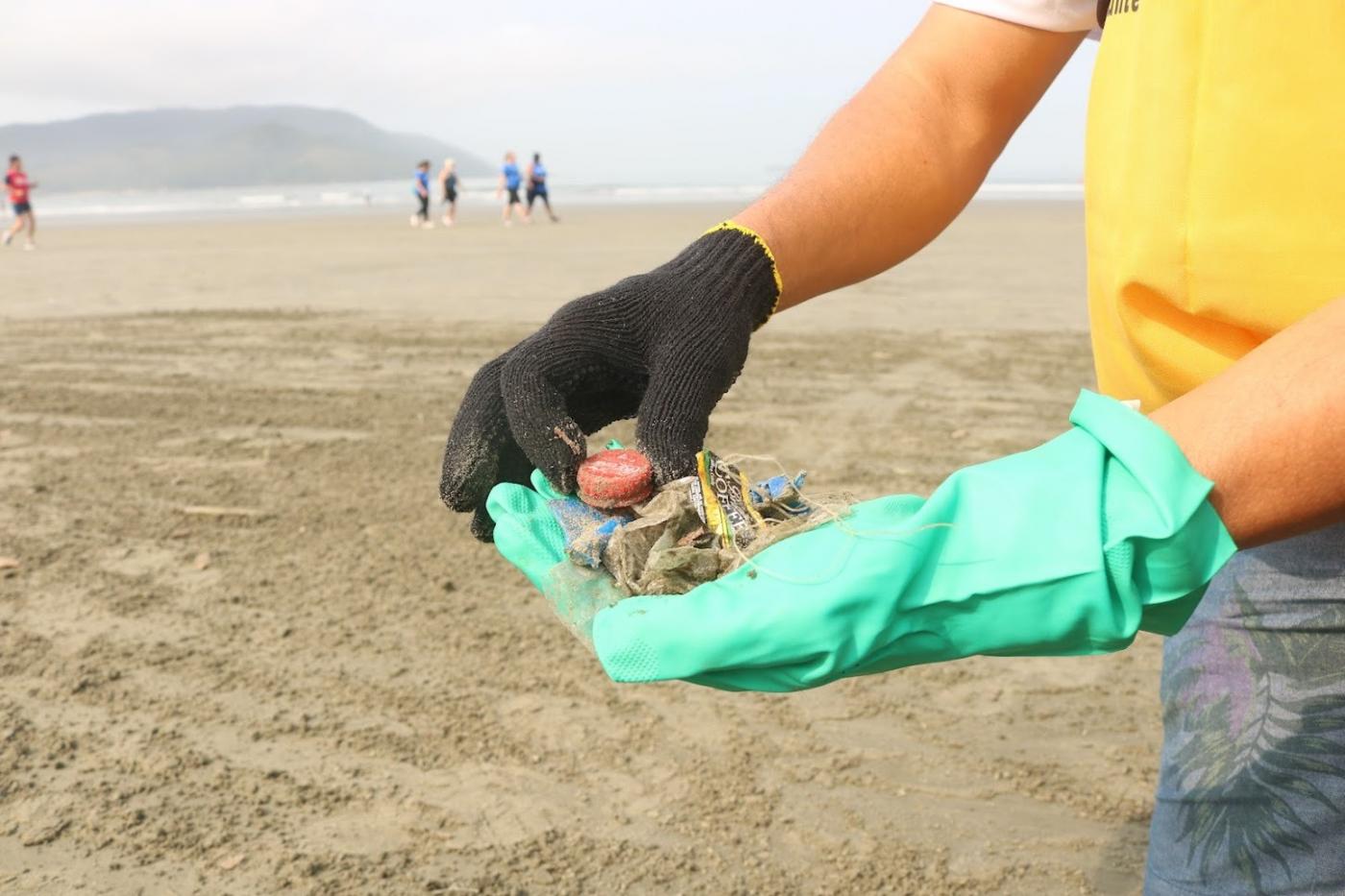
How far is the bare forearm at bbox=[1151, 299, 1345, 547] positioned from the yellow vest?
230mm

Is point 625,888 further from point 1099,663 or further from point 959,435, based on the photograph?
point 959,435

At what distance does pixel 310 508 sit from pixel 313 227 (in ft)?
64.6

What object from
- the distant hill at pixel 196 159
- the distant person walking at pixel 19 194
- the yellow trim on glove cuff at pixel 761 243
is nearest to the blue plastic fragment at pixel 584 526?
the yellow trim on glove cuff at pixel 761 243

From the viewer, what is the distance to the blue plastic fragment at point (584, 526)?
124 centimetres

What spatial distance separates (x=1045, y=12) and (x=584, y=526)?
0.90 meters

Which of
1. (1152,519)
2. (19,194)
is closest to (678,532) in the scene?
(1152,519)

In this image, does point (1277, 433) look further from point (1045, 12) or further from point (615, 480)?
point (1045, 12)

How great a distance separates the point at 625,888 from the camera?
2229 millimetres

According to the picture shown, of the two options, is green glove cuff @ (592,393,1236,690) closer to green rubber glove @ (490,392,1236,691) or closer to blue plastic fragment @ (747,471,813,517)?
green rubber glove @ (490,392,1236,691)

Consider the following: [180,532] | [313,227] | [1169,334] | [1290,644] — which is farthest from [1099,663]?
[313,227]

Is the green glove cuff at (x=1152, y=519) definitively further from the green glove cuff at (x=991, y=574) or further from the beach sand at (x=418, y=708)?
the beach sand at (x=418, y=708)

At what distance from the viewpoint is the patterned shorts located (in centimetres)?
136

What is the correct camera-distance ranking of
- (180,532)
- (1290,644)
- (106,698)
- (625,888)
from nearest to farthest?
(1290,644)
(625,888)
(106,698)
(180,532)

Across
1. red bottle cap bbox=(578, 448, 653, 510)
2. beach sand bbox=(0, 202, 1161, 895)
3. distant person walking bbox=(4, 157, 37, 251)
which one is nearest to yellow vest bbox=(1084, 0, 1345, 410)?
red bottle cap bbox=(578, 448, 653, 510)
